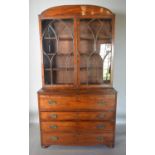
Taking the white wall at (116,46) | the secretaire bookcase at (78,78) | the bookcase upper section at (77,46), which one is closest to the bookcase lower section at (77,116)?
the secretaire bookcase at (78,78)

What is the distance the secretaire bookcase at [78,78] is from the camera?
197 cm

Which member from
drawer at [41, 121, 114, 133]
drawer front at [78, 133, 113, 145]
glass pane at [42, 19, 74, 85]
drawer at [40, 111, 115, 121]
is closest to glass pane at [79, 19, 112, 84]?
glass pane at [42, 19, 74, 85]

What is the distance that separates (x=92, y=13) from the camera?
1.99m

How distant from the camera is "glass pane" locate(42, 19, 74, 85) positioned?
82.5 inches

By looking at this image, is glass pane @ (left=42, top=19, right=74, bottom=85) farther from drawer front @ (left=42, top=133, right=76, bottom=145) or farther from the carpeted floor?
the carpeted floor

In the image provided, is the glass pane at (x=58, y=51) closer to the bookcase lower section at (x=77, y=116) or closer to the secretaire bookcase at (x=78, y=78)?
the secretaire bookcase at (x=78, y=78)

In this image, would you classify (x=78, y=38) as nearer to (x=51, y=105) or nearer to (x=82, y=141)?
(x=51, y=105)

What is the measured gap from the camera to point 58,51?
2225mm

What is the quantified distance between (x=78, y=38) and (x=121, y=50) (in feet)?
2.77

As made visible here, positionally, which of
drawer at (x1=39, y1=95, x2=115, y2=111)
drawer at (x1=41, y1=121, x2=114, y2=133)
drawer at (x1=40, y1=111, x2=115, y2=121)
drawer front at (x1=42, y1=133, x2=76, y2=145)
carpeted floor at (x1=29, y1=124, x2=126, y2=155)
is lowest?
carpeted floor at (x1=29, y1=124, x2=126, y2=155)

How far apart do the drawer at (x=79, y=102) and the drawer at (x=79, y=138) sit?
13.4 inches

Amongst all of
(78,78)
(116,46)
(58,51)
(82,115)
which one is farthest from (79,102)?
(116,46)

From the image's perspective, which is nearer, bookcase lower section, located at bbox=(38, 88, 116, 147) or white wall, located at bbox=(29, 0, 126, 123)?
bookcase lower section, located at bbox=(38, 88, 116, 147)
